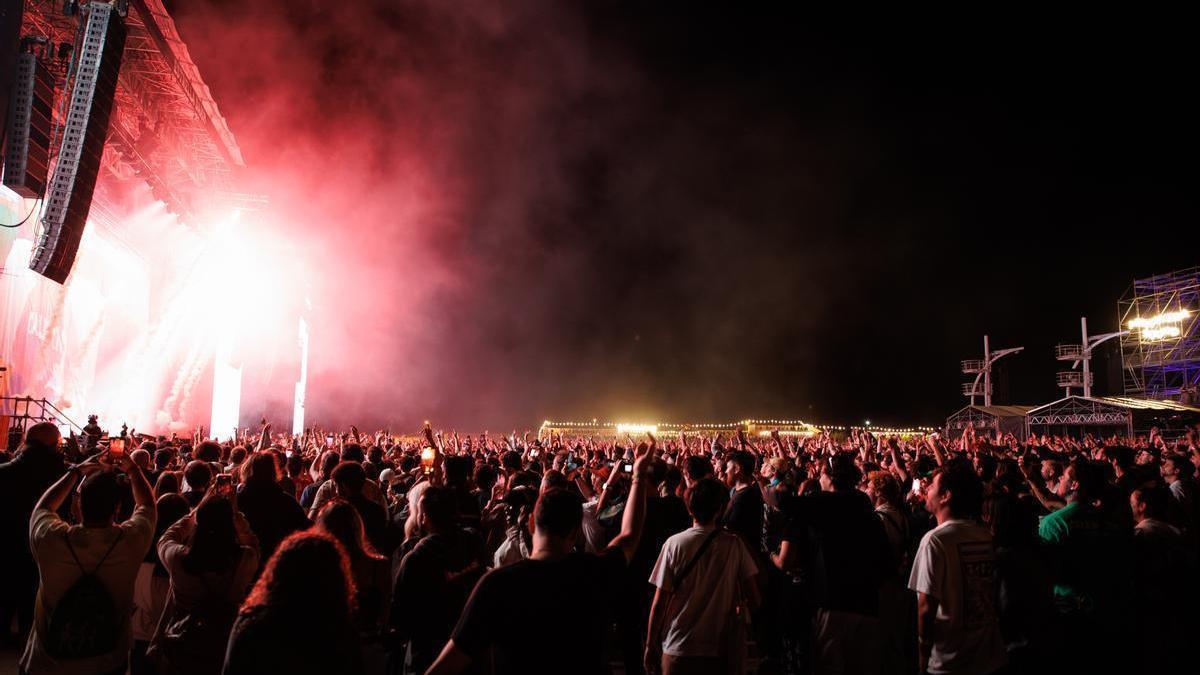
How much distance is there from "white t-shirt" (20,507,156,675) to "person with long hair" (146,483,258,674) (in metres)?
0.45

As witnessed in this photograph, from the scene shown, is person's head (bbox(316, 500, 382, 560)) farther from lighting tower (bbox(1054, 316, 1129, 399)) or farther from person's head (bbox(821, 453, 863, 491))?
lighting tower (bbox(1054, 316, 1129, 399))

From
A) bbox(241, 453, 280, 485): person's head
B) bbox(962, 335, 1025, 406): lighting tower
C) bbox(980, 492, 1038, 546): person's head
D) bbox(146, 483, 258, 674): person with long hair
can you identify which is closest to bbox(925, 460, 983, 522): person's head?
bbox(980, 492, 1038, 546): person's head

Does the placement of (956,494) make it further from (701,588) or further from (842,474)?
(701,588)

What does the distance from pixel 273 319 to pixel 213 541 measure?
36.2m

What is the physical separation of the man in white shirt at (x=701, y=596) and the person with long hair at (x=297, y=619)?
6.97 feet

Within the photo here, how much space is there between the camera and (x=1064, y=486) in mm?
6539

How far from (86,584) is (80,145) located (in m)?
13.8

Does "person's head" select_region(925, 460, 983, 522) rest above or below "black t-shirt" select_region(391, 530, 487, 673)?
above

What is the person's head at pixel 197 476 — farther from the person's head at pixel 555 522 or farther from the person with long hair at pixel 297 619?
the person's head at pixel 555 522

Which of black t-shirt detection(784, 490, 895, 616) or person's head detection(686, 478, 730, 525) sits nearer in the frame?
person's head detection(686, 478, 730, 525)

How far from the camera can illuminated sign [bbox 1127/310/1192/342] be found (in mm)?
43500

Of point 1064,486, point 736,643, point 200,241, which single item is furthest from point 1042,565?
point 200,241

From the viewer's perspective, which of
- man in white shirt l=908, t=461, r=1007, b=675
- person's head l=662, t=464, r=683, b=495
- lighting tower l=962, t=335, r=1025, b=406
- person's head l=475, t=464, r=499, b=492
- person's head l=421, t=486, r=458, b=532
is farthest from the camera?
lighting tower l=962, t=335, r=1025, b=406

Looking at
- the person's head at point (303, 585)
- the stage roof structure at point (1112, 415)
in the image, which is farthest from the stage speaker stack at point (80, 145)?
the stage roof structure at point (1112, 415)
